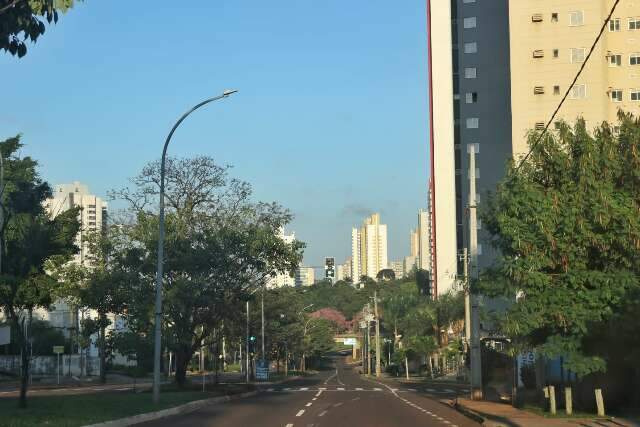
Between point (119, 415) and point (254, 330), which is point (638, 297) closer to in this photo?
point (119, 415)

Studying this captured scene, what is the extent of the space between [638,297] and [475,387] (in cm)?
1221

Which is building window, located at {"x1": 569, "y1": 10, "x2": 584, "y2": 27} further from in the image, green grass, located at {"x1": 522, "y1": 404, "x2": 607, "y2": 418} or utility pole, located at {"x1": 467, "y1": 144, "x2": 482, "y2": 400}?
green grass, located at {"x1": 522, "y1": 404, "x2": 607, "y2": 418}

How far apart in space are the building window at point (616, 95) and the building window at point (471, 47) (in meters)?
21.4

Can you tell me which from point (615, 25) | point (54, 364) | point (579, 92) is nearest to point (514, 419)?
point (579, 92)

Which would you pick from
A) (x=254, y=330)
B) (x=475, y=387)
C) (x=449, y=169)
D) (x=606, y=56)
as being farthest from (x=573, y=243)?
(x=449, y=169)

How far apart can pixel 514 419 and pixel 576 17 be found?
6081 cm

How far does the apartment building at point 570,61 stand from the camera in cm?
7331

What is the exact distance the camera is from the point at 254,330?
3282 inches

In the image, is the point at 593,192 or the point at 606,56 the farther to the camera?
the point at 606,56

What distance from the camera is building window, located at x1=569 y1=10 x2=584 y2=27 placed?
76062 mm

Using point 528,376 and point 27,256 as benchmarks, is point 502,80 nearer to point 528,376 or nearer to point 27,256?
point 528,376

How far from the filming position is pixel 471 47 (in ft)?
303

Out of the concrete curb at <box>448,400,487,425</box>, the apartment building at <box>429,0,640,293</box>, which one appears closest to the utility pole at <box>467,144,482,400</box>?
the concrete curb at <box>448,400,487,425</box>

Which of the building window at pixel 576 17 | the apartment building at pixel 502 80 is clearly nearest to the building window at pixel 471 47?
the apartment building at pixel 502 80
